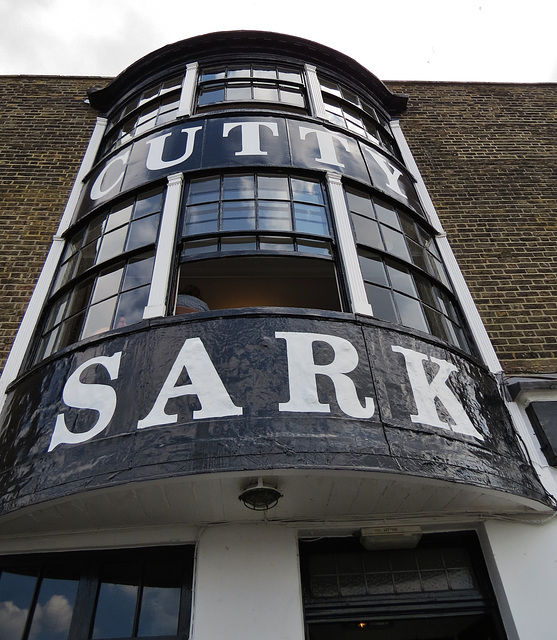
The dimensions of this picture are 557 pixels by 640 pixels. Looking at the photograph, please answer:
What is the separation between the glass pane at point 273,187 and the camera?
17.2ft

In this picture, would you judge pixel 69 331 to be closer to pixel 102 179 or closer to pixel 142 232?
pixel 142 232

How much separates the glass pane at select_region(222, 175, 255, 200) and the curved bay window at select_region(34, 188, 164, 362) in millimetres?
747

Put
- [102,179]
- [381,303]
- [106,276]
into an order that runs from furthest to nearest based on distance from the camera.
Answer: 1. [102,179]
2. [106,276]
3. [381,303]

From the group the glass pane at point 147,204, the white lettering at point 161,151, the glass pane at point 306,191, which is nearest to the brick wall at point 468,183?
the glass pane at point 147,204

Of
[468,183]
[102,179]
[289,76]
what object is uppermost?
[289,76]

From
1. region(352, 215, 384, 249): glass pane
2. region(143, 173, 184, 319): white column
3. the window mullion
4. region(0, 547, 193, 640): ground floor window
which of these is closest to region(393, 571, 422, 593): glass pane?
region(0, 547, 193, 640): ground floor window

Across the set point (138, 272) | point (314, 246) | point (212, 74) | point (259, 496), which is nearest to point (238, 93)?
point (212, 74)

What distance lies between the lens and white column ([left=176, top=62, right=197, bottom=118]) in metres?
6.56

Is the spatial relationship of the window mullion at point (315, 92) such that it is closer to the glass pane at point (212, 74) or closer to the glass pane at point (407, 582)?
the glass pane at point (212, 74)

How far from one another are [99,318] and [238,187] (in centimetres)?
206

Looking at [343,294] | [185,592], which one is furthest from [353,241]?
[185,592]

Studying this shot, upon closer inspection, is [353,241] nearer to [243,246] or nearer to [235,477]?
[243,246]

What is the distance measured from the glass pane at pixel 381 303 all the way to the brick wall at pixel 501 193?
149cm

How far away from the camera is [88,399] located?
370 cm
